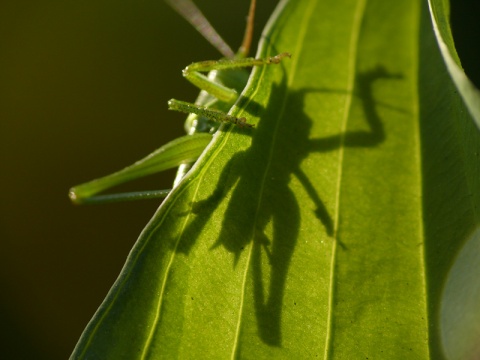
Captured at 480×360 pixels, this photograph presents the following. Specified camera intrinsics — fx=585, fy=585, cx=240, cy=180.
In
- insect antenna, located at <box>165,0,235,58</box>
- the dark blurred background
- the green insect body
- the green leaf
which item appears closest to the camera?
the green leaf

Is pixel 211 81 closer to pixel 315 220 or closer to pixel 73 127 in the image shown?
pixel 315 220

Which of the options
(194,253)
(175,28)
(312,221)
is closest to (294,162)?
(312,221)

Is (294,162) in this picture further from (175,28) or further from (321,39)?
(175,28)

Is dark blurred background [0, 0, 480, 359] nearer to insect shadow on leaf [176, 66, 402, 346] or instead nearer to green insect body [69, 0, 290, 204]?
green insect body [69, 0, 290, 204]

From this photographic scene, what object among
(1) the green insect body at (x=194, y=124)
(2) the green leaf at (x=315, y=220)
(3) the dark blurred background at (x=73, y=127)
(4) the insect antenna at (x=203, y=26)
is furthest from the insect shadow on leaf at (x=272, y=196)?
(3) the dark blurred background at (x=73, y=127)

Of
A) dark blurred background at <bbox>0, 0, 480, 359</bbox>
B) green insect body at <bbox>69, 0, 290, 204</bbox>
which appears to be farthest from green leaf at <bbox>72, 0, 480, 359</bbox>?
dark blurred background at <bbox>0, 0, 480, 359</bbox>

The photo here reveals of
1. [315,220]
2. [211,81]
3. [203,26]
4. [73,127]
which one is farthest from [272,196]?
[73,127]
